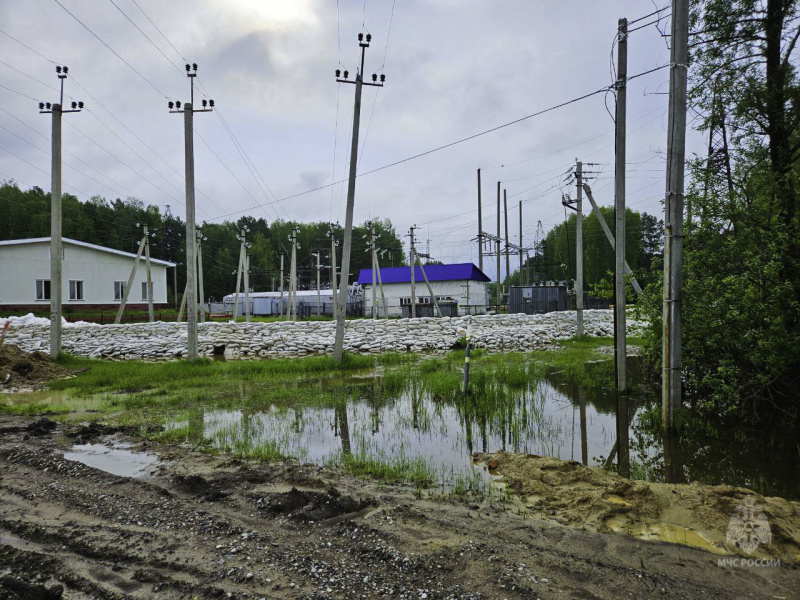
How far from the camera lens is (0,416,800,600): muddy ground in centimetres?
320

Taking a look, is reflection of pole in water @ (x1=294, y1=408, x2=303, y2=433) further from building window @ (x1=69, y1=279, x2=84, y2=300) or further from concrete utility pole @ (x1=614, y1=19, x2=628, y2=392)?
building window @ (x1=69, y1=279, x2=84, y2=300)

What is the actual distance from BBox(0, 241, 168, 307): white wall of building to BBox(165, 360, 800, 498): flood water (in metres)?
30.4

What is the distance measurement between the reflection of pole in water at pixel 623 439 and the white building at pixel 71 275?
110 feet

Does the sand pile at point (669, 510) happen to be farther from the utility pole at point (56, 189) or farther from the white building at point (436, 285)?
the white building at point (436, 285)

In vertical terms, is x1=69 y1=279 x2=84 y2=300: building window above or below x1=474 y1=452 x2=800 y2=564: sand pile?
above

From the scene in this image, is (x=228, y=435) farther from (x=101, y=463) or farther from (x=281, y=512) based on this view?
(x=281, y=512)

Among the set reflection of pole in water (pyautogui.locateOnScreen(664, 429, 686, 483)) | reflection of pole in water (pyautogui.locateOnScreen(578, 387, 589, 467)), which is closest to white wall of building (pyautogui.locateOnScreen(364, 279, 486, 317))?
reflection of pole in water (pyautogui.locateOnScreen(578, 387, 589, 467))

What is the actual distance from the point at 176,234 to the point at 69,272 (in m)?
52.6

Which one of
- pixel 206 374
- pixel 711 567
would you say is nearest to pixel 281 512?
pixel 711 567

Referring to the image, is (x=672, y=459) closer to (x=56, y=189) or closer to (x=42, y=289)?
(x=56, y=189)

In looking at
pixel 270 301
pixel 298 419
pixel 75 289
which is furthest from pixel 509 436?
Answer: pixel 270 301

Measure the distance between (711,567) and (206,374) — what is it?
13583 mm

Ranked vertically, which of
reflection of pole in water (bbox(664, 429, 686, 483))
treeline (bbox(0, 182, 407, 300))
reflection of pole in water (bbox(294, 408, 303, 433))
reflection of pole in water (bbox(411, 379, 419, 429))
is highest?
treeline (bbox(0, 182, 407, 300))

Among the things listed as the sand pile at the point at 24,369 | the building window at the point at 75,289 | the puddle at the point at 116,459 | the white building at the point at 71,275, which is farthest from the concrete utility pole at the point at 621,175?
the building window at the point at 75,289
